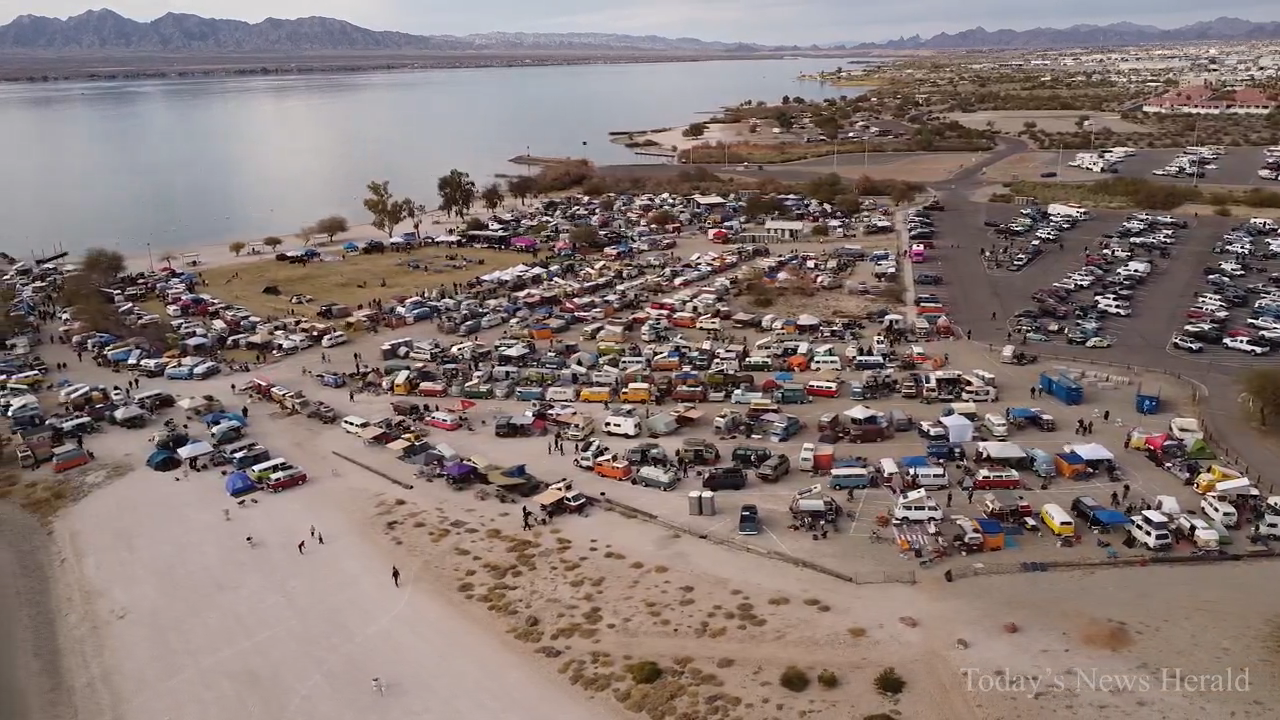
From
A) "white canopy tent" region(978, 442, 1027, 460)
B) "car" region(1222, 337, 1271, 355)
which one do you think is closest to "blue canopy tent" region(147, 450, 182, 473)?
"white canopy tent" region(978, 442, 1027, 460)

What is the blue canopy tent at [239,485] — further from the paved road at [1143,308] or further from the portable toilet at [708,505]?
the paved road at [1143,308]

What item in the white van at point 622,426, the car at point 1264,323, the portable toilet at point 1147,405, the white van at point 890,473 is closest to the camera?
the white van at point 890,473

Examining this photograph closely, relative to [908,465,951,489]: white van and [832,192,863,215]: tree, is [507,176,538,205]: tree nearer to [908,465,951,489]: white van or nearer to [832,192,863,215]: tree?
[832,192,863,215]: tree

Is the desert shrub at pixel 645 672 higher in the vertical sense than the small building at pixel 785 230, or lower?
lower

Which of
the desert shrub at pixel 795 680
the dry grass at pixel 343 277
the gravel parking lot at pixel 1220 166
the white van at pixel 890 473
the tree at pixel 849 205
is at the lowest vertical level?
the desert shrub at pixel 795 680

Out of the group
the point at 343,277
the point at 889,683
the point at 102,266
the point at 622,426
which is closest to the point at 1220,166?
the point at 343,277

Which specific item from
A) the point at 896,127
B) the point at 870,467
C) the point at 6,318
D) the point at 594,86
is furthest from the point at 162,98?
the point at 870,467

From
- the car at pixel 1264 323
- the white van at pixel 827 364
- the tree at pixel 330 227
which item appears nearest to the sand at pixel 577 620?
the white van at pixel 827 364
